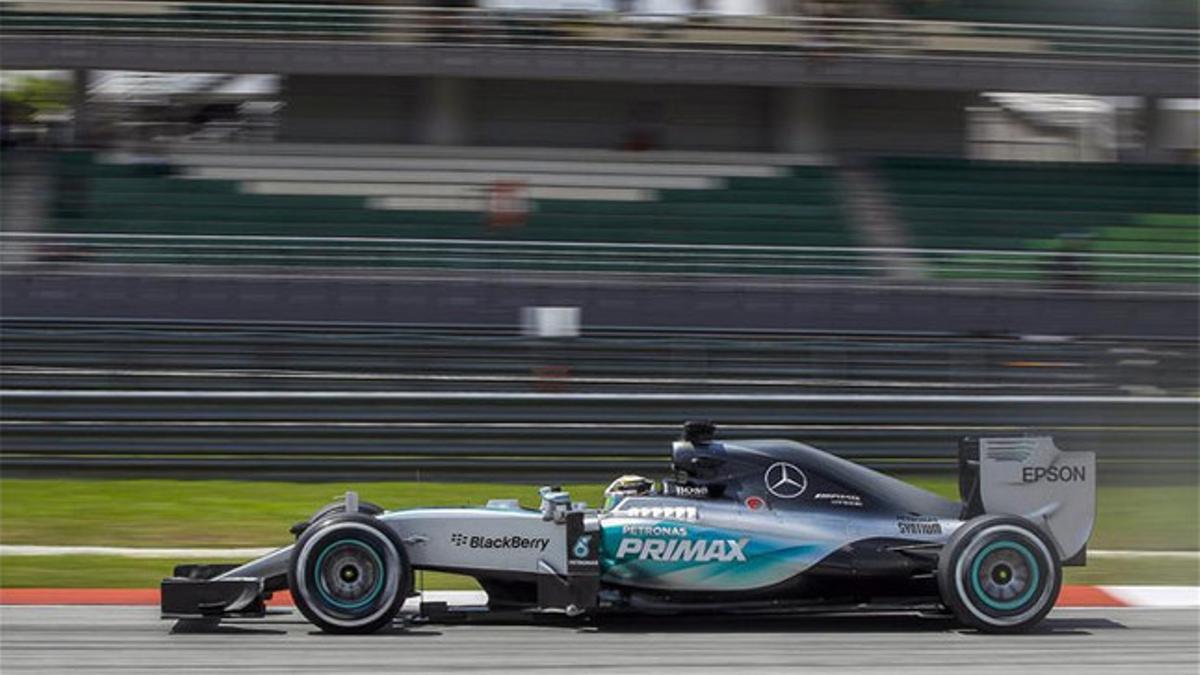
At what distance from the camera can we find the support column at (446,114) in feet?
80.5

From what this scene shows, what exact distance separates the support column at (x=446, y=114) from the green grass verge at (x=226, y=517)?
33.5 feet

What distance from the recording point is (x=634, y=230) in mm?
21859

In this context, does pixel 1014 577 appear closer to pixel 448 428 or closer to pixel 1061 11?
pixel 448 428

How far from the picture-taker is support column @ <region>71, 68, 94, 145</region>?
23641 millimetres

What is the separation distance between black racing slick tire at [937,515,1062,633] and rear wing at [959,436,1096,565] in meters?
0.32

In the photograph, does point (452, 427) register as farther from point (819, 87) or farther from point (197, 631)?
point (819, 87)

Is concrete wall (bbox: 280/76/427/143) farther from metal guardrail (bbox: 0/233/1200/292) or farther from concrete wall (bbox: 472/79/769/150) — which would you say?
metal guardrail (bbox: 0/233/1200/292)

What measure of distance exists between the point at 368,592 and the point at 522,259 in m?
11.7

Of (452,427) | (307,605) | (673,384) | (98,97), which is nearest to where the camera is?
(307,605)

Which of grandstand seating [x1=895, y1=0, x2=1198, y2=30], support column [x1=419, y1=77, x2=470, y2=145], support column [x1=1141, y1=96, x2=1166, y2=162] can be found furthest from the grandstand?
grandstand seating [x1=895, y1=0, x2=1198, y2=30]

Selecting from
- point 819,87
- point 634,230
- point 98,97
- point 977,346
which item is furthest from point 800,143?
point 98,97

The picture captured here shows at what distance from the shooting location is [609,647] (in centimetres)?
848

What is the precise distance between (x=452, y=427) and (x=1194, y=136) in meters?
14.3

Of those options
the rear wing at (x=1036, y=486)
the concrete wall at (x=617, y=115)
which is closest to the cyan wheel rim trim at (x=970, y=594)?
the rear wing at (x=1036, y=486)
